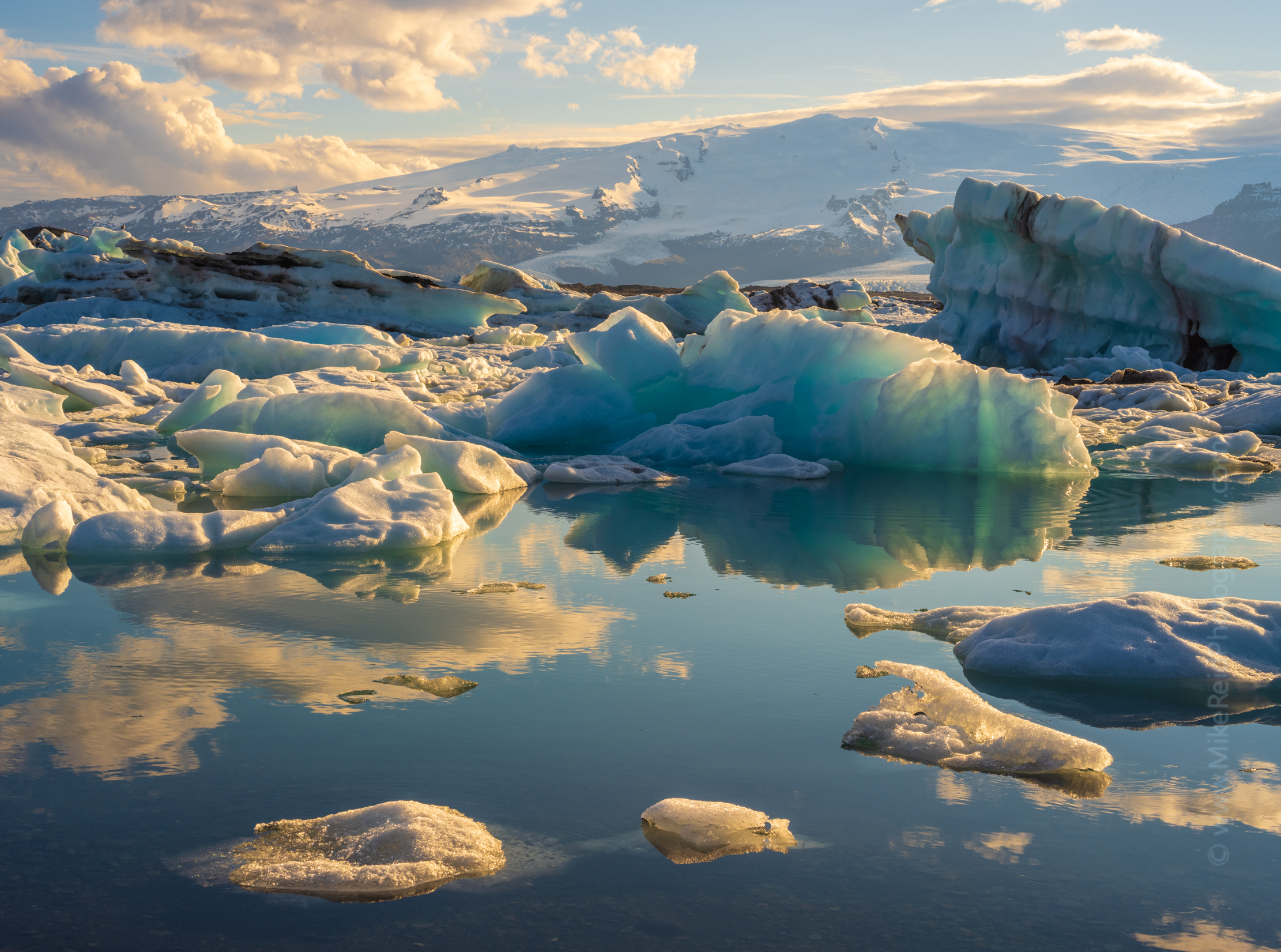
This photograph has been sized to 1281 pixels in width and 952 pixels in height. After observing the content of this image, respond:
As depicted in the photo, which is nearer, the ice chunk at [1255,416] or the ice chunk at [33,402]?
the ice chunk at [33,402]

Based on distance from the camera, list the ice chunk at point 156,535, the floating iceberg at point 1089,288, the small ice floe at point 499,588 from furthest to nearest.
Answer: the floating iceberg at point 1089,288, the ice chunk at point 156,535, the small ice floe at point 499,588

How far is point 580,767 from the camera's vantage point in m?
2.03

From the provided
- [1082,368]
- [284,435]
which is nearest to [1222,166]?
[1082,368]

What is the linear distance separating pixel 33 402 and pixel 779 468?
5.62 meters

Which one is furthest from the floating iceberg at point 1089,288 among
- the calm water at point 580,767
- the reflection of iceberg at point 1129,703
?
the reflection of iceberg at point 1129,703

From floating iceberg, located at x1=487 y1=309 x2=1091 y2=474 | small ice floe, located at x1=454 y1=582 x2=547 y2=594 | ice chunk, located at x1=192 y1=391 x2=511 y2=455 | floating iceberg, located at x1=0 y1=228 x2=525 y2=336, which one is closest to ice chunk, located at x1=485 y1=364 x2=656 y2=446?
floating iceberg, located at x1=487 y1=309 x2=1091 y2=474

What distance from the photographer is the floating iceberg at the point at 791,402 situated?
7062 mm

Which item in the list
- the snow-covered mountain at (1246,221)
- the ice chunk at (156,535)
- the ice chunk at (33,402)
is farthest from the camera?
the snow-covered mountain at (1246,221)

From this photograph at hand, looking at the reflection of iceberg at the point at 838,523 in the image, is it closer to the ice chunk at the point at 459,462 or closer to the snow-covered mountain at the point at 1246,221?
the ice chunk at the point at 459,462

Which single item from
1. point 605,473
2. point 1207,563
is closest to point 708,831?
point 1207,563

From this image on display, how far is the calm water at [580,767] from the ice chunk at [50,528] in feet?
0.32

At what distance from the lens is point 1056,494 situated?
615 cm

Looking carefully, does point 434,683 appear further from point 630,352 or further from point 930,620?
point 630,352

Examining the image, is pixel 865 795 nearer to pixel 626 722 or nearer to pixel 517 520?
pixel 626 722
